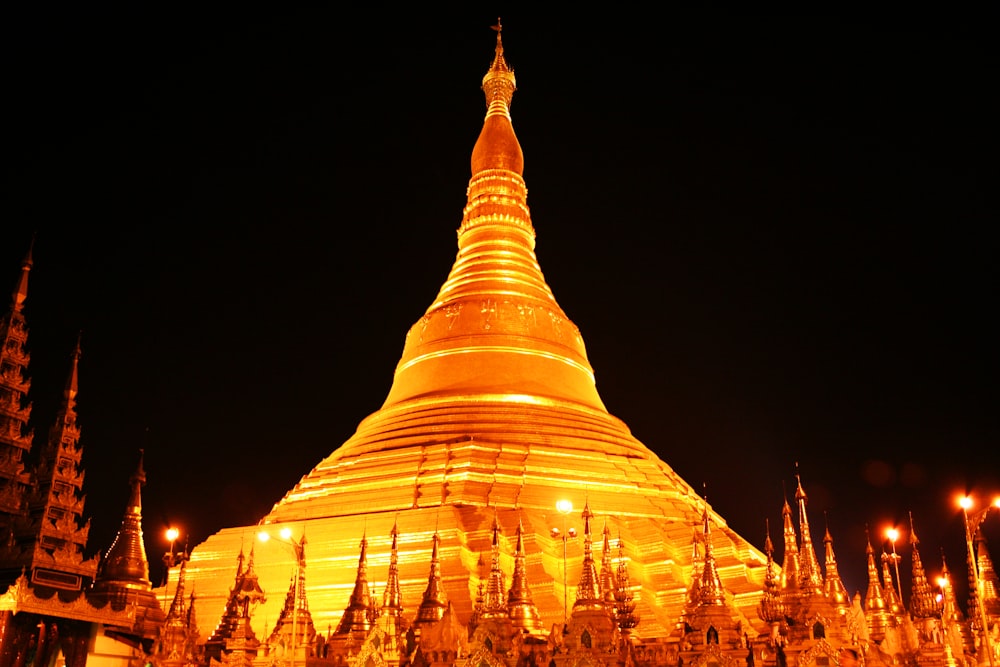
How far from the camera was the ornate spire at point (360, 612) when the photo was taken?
50.0ft

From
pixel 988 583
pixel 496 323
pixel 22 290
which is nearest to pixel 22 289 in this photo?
pixel 22 290

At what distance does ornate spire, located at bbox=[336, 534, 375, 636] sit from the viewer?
1523 cm

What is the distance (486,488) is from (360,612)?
4928 millimetres

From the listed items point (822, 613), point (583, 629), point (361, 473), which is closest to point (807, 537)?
point (822, 613)

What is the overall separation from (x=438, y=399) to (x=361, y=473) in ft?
9.30

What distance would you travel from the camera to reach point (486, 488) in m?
19.9

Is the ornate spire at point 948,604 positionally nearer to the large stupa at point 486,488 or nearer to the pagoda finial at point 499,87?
the large stupa at point 486,488

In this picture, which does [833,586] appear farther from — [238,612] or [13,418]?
[13,418]

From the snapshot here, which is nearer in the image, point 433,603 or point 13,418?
point 433,603

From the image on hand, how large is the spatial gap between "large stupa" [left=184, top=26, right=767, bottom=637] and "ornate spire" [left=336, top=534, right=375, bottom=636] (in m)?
1.25

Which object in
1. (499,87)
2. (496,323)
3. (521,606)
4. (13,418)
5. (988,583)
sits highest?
(499,87)

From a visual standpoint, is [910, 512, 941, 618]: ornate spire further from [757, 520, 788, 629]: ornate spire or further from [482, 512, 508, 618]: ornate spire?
[482, 512, 508, 618]: ornate spire

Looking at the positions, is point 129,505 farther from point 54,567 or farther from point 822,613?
point 822,613

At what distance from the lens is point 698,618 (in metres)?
13.6
